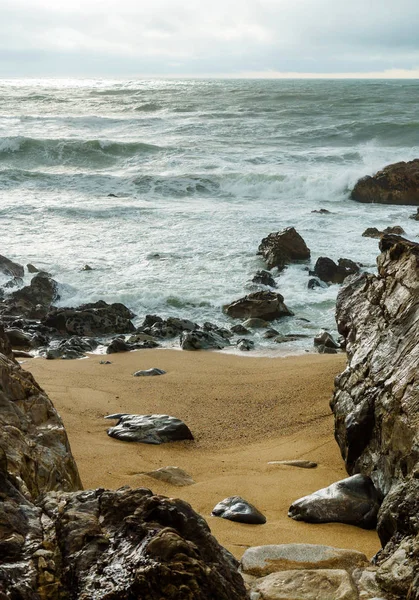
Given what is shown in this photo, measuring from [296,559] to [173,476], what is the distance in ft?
6.32

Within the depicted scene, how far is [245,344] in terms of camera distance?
10867mm

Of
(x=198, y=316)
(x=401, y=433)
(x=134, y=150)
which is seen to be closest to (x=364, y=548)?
(x=401, y=433)

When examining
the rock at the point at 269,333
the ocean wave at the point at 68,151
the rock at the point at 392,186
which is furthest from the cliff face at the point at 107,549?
the ocean wave at the point at 68,151

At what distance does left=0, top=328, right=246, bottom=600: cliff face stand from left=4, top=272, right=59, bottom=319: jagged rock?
991 centimetres

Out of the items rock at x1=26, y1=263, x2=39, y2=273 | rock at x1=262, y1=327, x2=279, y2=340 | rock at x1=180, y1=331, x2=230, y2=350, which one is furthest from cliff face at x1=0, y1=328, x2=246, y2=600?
rock at x1=26, y1=263, x2=39, y2=273

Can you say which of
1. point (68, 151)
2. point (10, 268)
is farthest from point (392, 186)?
point (68, 151)

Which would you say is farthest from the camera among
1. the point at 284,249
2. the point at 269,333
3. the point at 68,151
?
the point at 68,151

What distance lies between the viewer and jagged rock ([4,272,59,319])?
12.8m

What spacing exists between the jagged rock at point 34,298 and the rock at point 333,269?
534cm

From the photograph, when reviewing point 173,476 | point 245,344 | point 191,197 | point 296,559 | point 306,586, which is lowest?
point 245,344

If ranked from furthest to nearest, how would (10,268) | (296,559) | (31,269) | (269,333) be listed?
(31,269), (10,268), (269,333), (296,559)

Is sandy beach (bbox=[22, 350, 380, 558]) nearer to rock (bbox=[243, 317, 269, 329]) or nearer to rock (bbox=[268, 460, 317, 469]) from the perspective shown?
rock (bbox=[268, 460, 317, 469])

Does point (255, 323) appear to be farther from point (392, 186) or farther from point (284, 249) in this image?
point (392, 186)

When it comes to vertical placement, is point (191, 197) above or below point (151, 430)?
above
